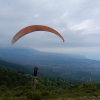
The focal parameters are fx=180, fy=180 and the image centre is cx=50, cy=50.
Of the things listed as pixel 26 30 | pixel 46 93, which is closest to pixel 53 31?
pixel 26 30

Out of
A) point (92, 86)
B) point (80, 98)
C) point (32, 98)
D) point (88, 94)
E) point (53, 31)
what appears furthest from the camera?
point (92, 86)

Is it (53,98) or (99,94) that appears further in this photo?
(99,94)

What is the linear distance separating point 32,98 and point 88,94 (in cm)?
364

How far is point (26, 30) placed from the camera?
1140 centimetres

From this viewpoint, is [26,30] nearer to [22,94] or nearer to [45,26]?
[45,26]

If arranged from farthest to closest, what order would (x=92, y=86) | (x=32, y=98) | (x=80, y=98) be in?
(x=92, y=86) → (x=80, y=98) → (x=32, y=98)

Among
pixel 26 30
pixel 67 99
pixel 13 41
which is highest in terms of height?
pixel 26 30

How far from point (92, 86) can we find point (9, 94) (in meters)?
6.14

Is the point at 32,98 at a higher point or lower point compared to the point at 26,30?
lower

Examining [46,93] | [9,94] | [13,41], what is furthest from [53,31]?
[9,94]

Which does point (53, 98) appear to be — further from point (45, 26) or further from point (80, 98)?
point (45, 26)

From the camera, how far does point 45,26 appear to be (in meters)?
11.6

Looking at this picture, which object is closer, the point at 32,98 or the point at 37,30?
the point at 32,98

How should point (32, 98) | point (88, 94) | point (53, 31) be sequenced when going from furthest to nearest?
point (53, 31) → point (88, 94) → point (32, 98)
